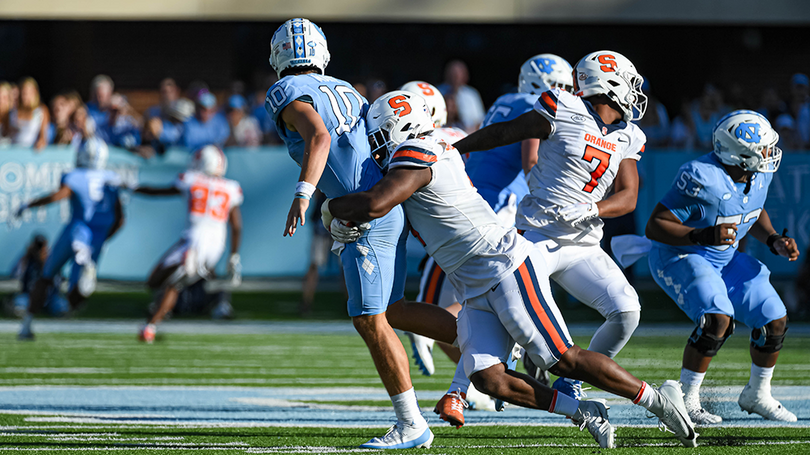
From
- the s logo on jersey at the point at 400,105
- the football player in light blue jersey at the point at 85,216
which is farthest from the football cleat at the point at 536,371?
the football player in light blue jersey at the point at 85,216

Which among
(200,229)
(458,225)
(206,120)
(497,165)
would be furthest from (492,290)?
(206,120)

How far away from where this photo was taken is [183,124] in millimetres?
13445

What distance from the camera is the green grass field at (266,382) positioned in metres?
4.59

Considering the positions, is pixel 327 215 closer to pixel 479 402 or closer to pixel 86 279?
pixel 479 402

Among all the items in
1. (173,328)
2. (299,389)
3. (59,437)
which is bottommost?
(173,328)

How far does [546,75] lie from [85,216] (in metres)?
6.20

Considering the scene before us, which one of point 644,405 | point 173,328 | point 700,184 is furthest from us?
point 173,328

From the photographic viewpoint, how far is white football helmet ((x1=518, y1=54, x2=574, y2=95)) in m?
6.12

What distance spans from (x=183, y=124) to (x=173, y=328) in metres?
3.52

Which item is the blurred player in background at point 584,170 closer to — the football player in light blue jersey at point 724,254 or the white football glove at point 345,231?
the football player in light blue jersey at point 724,254

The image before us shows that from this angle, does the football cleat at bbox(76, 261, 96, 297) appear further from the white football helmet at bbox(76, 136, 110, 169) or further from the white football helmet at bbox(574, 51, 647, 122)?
the white football helmet at bbox(574, 51, 647, 122)

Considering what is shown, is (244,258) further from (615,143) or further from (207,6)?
(615,143)

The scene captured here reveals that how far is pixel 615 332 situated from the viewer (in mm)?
4793

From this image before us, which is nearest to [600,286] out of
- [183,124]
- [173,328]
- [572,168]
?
[572,168]
